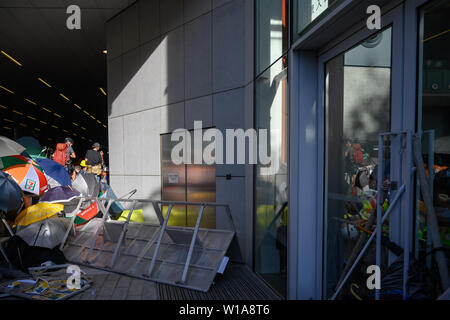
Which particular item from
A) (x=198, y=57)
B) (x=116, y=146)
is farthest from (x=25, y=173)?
(x=198, y=57)

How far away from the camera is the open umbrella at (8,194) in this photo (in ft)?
15.9

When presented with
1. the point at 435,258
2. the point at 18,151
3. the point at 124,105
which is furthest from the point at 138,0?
the point at 435,258

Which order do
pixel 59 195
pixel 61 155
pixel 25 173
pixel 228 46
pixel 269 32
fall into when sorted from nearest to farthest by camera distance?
1. pixel 269 32
2. pixel 25 173
3. pixel 228 46
4. pixel 59 195
5. pixel 61 155

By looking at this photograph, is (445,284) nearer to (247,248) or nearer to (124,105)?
(247,248)

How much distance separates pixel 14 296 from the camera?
13.3 feet

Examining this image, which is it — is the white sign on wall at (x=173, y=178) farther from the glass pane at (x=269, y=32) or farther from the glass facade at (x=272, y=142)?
the glass pane at (x=269, y=32)

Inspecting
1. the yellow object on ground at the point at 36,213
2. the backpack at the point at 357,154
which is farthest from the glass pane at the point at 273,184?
the yellow object on ground at the point at 36,213

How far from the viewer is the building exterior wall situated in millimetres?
5848

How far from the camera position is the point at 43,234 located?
5.25 metres

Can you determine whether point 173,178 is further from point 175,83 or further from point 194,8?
point 194,8

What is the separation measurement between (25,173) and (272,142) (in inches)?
197

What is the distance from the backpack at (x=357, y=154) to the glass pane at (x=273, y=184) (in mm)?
1181

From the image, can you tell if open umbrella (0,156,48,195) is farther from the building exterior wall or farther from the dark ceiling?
the dark ceiling

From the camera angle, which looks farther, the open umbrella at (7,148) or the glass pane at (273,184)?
the open umbrella at (7,148)
